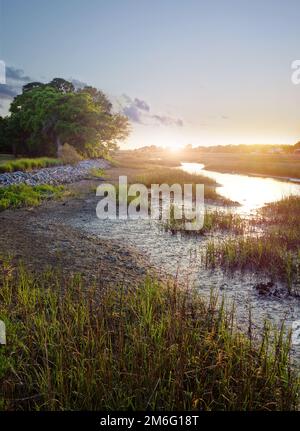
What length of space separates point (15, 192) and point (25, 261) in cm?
1178

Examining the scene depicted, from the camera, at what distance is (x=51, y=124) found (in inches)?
2025

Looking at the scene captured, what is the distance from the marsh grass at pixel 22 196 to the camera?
17706mm

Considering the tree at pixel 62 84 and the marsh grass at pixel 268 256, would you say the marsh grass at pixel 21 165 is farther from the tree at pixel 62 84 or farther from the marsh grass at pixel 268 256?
the tree at pixel 62 84

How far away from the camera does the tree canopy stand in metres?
51.0

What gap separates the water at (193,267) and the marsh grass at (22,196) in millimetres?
3523

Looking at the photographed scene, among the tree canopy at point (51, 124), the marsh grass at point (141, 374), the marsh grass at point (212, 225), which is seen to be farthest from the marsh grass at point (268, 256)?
the tree canopy at point (51, 124)

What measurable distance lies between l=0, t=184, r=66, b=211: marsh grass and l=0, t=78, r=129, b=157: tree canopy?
29577 millimetres

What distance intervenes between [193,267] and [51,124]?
155 feet

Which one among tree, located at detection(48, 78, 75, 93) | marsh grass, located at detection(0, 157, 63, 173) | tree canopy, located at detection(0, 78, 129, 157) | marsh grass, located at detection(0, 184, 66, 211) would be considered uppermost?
tree, located at detection(48, 78, 75, 93)

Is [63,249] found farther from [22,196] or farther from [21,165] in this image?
[21,165]

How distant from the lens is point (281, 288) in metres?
8.79

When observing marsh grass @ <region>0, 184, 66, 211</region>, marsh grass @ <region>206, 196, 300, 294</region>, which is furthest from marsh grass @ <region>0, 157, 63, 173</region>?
marsh grass @ <region>206, 196, 300, 294</region>

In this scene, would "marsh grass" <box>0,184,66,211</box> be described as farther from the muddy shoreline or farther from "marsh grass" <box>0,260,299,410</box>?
"marsh grass" <box>0,260,299,410</box>

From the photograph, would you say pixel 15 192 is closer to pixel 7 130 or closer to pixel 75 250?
pixel 75 250
